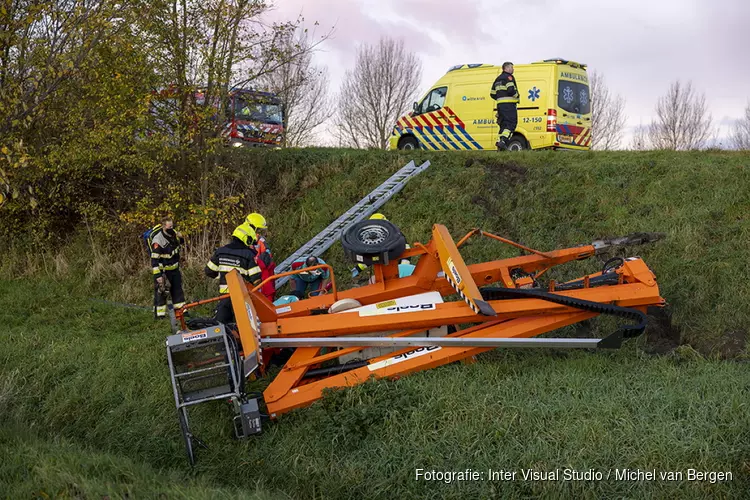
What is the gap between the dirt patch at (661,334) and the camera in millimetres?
6266

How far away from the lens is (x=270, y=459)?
15.3 ft

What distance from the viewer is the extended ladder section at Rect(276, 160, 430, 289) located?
9984 millimetres

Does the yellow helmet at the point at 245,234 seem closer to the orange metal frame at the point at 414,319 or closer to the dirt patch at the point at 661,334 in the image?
the orange metal frame at the point at 414,319

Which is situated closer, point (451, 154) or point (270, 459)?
point (270, 459)

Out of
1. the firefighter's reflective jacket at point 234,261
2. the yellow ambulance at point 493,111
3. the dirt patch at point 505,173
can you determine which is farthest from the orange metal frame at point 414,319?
the yellow ambulance at point 493,111

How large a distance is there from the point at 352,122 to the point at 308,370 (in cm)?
2765

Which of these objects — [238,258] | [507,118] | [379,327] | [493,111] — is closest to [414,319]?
[379,327]

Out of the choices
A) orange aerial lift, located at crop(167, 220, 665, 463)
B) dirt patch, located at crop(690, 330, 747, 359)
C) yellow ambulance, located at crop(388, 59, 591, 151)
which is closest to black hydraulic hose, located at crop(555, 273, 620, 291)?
orange aerial lift, located at crop(167, 220, 665, 463)

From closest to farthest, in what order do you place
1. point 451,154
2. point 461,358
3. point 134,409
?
point 461,358 < point 134,409 < point 451,154

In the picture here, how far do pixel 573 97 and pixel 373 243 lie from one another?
1054cm

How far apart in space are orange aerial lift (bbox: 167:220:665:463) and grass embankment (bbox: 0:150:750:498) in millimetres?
258

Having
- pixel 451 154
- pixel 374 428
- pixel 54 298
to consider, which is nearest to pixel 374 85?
pixel 451 154

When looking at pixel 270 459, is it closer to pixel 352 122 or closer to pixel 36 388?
pixel 36 388

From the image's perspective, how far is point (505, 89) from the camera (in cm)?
1166
